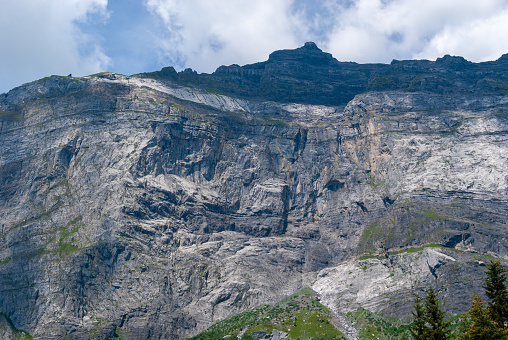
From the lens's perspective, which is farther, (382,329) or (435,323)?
(382,329)

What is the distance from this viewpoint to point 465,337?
2511 inches

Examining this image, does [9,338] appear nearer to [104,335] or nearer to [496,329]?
[104,335]

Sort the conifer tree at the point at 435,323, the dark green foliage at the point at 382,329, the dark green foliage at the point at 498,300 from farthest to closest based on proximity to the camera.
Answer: the dark green foliage at the point at 382,329, the dark green foliage at the point at 498,300, the conifer tree at the point at 435,323

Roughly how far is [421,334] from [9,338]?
577 feet

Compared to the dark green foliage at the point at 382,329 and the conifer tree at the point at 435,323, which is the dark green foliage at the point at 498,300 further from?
the dark green foliage at the point at 382,329

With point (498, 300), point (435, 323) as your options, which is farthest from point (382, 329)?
point (435, 323)

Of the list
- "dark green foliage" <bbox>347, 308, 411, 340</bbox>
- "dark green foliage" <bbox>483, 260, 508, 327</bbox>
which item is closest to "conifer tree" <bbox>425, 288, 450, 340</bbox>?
"dark green foliage" <bbox>483, 260, 508, 327</bbox>

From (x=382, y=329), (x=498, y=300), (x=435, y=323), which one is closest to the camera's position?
(x=435, y=323)

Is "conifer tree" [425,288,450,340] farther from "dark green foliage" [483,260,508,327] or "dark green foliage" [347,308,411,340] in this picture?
"dark green foliage" [347,308,411,340]

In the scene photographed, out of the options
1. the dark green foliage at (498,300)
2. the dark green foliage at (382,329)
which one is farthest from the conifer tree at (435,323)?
the dark green foliage at (382,329)

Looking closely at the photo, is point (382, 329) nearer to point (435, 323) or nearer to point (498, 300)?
point (498, 300)

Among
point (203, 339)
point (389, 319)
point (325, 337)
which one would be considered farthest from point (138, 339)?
point (389, 319)

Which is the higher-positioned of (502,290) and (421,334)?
(502,290)

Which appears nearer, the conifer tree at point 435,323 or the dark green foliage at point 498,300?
the conifer tree at point 435,323
